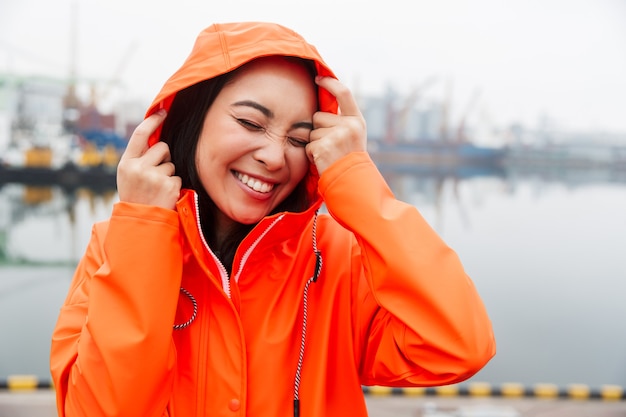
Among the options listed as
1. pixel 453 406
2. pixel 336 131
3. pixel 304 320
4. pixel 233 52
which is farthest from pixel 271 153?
pixel 453 406

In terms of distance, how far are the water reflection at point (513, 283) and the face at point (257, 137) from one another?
484 cm

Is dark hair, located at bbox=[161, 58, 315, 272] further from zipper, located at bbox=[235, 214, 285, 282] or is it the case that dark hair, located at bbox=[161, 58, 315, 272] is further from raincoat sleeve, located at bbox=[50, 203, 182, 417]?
raincoat sleeve, located at bbox=[50, 203, 182, 417]

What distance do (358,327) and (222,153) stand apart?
0.52 metres

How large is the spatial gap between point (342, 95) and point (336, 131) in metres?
0.10

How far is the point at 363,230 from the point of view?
1.11m

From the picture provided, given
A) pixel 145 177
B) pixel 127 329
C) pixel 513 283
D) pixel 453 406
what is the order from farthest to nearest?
pixel 513 283 < pixel 453 406 < pixel 145 177 < pixel 127 329

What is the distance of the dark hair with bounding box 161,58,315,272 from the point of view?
1276 mm

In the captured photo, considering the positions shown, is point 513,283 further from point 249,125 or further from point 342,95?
point 249,125

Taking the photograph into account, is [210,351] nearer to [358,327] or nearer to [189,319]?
[189,319]

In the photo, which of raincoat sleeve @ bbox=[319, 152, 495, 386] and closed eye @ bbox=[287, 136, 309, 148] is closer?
raincoat sleeve @ bbox=[319, 152, 495, 386]

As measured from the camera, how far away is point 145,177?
1.11m

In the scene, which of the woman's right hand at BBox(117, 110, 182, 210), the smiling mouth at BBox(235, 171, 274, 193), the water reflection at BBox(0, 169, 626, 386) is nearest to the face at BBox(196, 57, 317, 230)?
the smiling mouth at BBox(235, 171, 274, 193)

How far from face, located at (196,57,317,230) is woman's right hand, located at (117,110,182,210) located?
4.8 inches

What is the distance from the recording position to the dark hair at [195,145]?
4.19 ft
